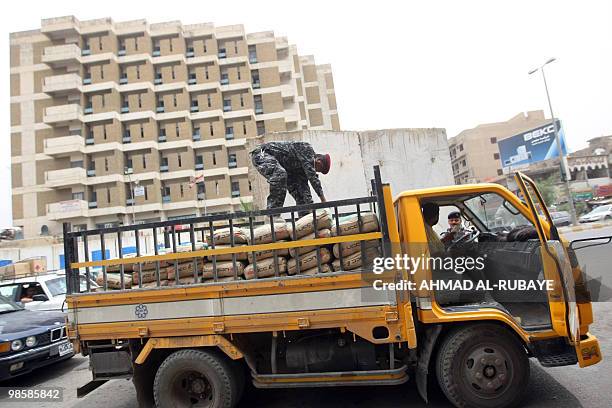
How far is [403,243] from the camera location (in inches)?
128

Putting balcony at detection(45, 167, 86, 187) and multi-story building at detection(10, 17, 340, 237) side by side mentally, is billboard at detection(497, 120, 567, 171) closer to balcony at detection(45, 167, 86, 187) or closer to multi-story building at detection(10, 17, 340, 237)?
multi-story building at detection(10, 17, 340, 237)

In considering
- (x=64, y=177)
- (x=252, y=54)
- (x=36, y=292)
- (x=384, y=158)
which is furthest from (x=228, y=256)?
(x=252, y=54)

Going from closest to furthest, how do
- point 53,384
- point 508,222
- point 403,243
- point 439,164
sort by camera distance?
point 403,243, point 508,222, point 53,384, point 439,164

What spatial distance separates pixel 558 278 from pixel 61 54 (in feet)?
147

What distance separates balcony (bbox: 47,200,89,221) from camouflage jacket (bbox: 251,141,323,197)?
117 ft

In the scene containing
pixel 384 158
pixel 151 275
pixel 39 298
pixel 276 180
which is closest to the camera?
pixel 151 275

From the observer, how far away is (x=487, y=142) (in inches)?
2172

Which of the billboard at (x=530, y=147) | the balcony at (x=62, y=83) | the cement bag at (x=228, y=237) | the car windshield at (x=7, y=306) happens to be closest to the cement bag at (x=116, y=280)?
the cement bag at (x=228, y=237)

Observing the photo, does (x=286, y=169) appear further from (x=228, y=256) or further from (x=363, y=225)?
(x=363, y=225)

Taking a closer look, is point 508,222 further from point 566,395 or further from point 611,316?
point 611,316

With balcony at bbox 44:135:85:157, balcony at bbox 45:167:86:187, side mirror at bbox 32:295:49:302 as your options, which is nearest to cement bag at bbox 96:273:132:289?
side mirror at bbox 32:295:49:302

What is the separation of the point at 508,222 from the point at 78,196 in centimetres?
3997

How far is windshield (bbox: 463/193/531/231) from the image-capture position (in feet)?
11.3

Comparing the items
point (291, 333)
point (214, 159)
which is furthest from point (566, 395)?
point (214, 159)
